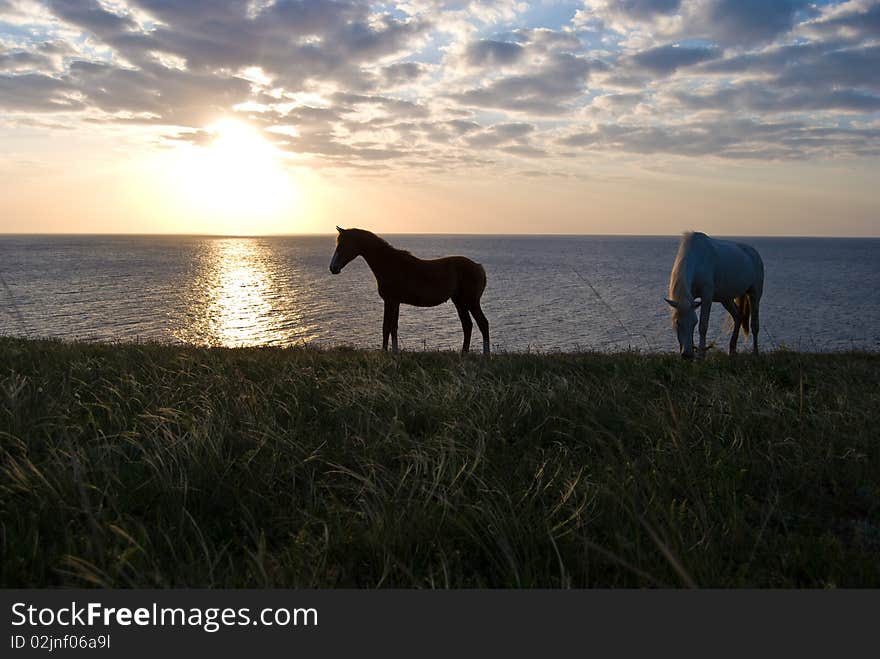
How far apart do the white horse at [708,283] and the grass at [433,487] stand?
372cm

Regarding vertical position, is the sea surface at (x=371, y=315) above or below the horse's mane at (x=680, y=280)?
below

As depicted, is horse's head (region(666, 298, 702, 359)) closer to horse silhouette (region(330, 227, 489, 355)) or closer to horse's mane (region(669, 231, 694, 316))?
horse's mane (region(669, 231, 694, 316))

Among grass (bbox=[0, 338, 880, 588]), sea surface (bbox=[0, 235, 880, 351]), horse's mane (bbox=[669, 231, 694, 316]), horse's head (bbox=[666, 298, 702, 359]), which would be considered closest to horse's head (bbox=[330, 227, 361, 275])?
grass (bbox=[0, 338, 880, 588])

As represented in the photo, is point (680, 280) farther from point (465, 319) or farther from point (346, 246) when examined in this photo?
point (346, 246)

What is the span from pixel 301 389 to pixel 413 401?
4.92 ft

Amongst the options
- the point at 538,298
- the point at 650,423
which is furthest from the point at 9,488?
the point at 538,298

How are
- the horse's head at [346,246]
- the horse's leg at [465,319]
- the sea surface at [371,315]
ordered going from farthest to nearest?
A: the sea surface at [371,315], the horse's leg at [465,319], the horse's head at [346,246]

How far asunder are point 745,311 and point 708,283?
3396 millimetres

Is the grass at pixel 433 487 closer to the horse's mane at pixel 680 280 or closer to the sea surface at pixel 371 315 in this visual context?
the horse's mane at pixel 680 280

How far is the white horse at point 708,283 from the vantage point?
1002cm

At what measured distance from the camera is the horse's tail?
13.4 meters

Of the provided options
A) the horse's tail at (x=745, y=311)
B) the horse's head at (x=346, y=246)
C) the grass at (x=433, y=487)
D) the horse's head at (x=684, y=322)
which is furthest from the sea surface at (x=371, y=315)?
the grass at (x=433, y=487)

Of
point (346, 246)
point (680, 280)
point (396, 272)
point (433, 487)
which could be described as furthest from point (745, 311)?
point (433, 487)

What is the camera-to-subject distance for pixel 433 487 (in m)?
3.29
